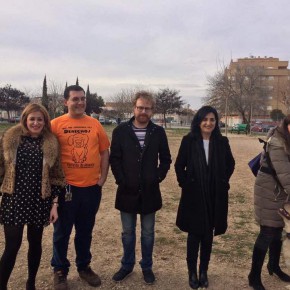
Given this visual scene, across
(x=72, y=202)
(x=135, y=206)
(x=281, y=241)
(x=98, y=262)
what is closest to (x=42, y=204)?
(x=72, y=202)

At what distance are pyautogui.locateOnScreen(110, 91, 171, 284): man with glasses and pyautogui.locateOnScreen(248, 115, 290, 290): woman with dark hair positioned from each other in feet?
3.31

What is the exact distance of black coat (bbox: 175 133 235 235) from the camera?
3.49m

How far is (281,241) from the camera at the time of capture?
3.80 meters

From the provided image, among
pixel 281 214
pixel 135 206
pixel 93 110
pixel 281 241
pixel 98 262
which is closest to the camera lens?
pixel 281 214

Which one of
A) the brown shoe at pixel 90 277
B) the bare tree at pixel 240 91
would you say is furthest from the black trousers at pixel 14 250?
the bare tree at pixel 240 91

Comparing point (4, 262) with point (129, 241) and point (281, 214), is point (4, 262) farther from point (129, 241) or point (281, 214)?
point (281, 214)

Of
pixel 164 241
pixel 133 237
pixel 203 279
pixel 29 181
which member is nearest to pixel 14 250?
pixel 29 181

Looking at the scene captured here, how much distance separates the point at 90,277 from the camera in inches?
142

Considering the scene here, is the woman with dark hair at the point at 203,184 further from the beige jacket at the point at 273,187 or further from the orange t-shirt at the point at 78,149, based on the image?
the orange t-shirt at the point at 78,149

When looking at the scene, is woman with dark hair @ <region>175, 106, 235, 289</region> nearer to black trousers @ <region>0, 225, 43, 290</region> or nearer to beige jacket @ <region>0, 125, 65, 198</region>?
beige jacket @ <region>0, 125, 65, 198</region>

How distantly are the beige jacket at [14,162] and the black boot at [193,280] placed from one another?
1.66 metres

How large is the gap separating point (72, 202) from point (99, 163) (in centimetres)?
48

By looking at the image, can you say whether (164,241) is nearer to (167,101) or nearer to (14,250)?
(14,250)

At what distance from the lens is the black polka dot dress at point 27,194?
3041 mm
